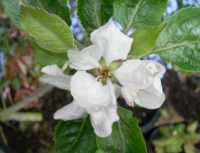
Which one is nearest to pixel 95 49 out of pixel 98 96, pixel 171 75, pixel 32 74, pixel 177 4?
pixel 98 96

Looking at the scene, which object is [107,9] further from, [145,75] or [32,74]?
[32,74]

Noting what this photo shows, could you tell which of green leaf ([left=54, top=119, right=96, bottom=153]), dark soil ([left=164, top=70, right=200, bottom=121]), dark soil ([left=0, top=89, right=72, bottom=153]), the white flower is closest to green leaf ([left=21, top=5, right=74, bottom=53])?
the white flower

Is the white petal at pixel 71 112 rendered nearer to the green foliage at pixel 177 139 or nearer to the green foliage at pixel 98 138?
the green foliage at pixel 98 138

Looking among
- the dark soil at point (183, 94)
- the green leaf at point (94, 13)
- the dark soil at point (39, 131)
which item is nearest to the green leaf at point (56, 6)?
the green leaf at point (94, 13)

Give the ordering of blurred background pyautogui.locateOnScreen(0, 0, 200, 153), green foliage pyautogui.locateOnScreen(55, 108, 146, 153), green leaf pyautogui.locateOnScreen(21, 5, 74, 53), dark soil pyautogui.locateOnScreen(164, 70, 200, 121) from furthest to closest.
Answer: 1. dark soil pyautogui.locateOnScreen(164, 70, 200, 121)
2. blurred background pyautogui.locateOnScreen(0, 0, 200, 153)
3. green foliage pyautogui.locateOnScreen(55, 108, 146, 153)
4. green leaf pyautogui.locateOnScreen(21, 5, 74, 53)

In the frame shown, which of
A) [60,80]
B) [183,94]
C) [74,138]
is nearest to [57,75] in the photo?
[60,80]

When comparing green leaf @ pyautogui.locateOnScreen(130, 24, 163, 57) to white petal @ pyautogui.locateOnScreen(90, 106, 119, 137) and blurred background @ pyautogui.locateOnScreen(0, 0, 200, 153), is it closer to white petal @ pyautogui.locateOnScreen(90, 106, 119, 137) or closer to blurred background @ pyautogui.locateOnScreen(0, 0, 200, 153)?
white petal @ pyautogui.locateOnScreen(90, 106, 119, 137)

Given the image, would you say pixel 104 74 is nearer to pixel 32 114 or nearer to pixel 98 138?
pixel 98 138
